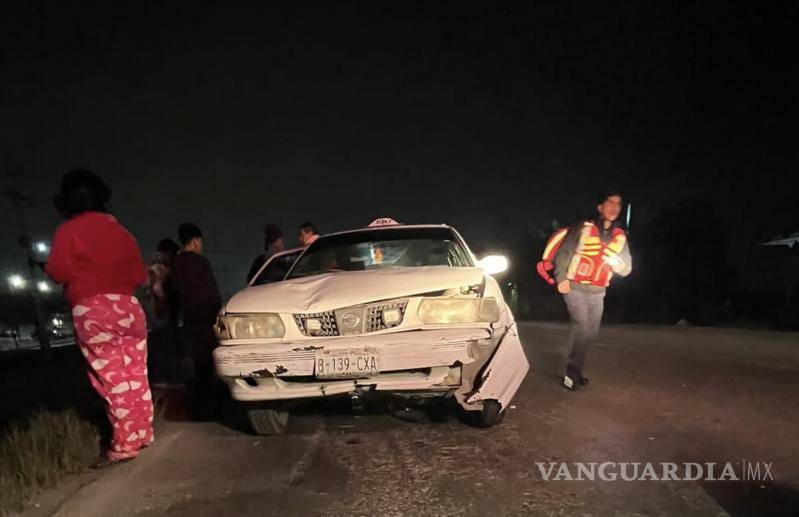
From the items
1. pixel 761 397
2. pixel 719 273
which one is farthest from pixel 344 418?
pixel 719 273

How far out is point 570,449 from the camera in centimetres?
406

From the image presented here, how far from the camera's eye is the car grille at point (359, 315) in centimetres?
414

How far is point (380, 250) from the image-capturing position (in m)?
6.19

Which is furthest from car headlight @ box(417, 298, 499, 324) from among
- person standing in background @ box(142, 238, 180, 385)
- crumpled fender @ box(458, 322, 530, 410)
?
person standing in background @ box(142, 238, 180, 385)

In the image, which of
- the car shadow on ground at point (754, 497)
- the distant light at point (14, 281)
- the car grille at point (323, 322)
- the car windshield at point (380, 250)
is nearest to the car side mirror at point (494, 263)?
the car windshield at point (380, 250)

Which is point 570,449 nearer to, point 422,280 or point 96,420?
point 422,280

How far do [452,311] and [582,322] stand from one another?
2570 mm

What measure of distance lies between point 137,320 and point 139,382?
448mm

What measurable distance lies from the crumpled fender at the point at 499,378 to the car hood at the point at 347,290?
530 millimetres

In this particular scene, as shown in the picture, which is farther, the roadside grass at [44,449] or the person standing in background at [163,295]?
the person standing in background at [163,295]

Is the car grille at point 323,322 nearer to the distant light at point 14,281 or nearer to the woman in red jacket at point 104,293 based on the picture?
the woman in red jacket at point 104,293

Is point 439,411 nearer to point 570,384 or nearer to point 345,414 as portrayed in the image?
point 345,414

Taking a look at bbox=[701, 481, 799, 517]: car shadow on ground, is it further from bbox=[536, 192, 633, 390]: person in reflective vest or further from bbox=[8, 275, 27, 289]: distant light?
bbox=[8, 275, 27, 289]: distant light

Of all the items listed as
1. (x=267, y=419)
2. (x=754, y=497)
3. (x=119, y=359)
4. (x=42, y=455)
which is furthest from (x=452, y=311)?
(x=42, y=455)
